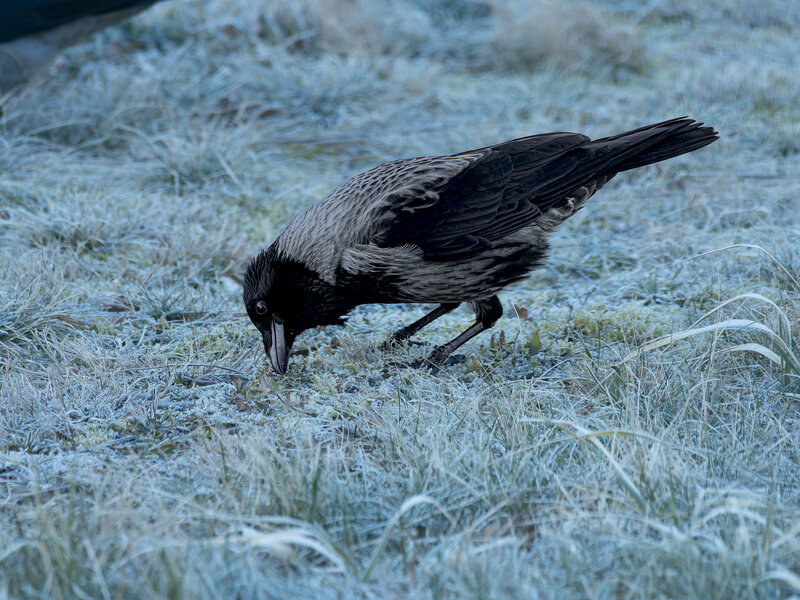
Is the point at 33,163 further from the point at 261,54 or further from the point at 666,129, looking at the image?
the point at 666,129

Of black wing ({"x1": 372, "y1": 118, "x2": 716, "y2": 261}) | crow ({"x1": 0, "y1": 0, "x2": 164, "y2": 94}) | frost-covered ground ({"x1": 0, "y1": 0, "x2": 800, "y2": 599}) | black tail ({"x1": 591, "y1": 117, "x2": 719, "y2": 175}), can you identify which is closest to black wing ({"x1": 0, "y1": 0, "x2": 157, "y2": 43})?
crow ({"x1": 0, "y1": 0, "x2": 164, "y2": 94})

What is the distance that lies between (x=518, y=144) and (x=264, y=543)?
8.43 feet

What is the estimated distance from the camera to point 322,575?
2.19m

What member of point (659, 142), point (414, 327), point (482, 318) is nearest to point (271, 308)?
point (414, 327)

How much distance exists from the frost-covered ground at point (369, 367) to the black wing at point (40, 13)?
59cm

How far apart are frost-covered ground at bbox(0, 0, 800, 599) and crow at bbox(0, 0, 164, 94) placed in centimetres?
28

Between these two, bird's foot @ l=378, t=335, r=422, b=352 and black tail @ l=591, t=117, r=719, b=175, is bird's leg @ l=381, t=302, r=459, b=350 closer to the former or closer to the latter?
bird's foot @ l=378, t=335, r=422, b=352

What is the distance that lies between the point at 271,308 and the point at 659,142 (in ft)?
6.42

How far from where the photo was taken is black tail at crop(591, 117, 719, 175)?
12.9ft

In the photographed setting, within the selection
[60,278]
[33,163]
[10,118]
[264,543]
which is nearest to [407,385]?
[264,543]

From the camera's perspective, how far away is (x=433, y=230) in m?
3.73

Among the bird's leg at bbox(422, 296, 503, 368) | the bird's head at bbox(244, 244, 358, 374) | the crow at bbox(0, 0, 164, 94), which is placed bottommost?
the bird's leg at bbox(422, 296, 503, 368)

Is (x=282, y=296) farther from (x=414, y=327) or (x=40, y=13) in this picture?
(x=40, y=13)

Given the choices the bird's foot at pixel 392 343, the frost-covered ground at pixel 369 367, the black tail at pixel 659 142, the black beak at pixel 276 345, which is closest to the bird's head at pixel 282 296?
the black beak at pixel 276 345
